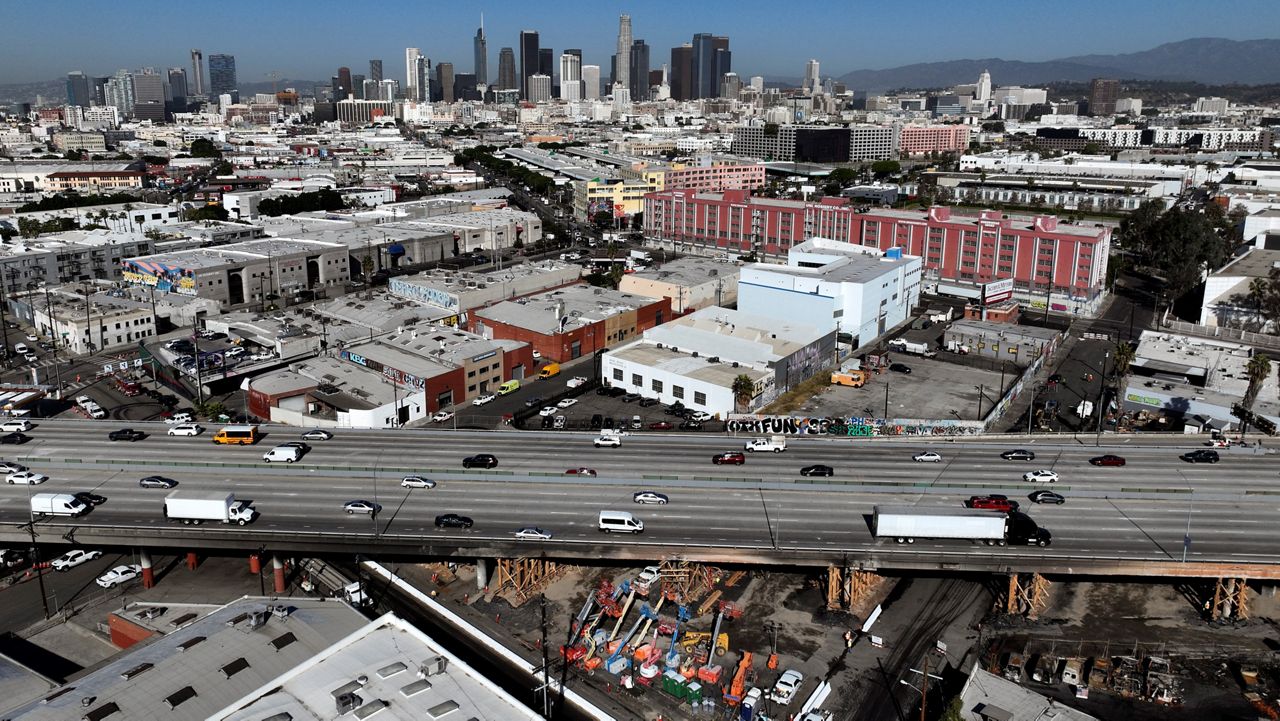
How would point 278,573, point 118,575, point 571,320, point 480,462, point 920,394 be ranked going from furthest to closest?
point 571,320 < point 920,394 < point 480,462 < point 118,575 < point 278,573

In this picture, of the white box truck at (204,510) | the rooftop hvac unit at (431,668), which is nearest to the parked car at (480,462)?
the white box truck at (204,510)

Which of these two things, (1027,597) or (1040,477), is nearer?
(1027,597)

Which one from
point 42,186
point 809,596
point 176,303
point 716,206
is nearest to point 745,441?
point 809,596

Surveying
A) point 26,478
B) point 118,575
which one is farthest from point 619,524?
point 26,478

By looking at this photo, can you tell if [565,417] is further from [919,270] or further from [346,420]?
[919,270]

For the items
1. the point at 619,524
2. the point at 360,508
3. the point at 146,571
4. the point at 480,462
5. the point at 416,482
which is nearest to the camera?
the point at 619,524

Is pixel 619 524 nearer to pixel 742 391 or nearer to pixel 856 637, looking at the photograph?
pixel 856 637

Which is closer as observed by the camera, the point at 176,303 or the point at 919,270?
the point at 176,303

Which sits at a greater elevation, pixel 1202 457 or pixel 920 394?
pixel 1202 457
